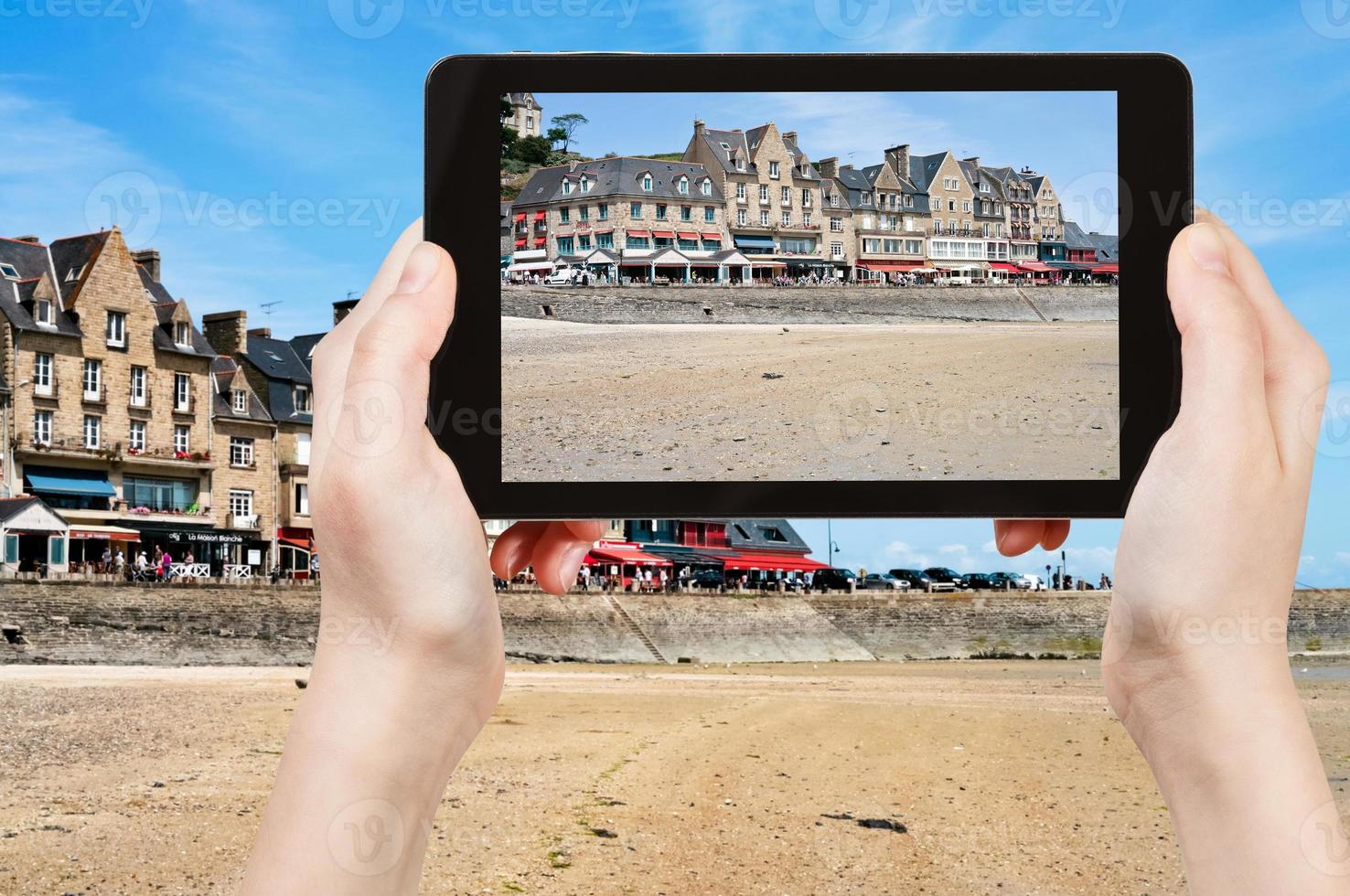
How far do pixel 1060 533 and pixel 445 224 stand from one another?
1.82 m

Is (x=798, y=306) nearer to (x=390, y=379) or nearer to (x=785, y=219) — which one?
(x=785, y=219)

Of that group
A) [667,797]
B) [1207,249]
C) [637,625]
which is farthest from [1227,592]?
[637,625]

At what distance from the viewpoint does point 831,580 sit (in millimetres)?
58844

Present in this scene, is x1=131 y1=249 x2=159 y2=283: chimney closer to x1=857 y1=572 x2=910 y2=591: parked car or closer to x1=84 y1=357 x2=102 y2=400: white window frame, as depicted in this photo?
x1=84 y1=357 x2=102 y2=400: white window frame

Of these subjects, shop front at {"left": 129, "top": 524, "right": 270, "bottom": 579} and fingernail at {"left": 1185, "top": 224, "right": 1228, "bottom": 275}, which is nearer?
fingernail at {"left": 1185, "top": 224, "right": 1228, "bottom": 275}

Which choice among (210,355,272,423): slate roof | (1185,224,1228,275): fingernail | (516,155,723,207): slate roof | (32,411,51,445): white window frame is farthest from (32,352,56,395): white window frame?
(1185,224,1228,275): fingernail

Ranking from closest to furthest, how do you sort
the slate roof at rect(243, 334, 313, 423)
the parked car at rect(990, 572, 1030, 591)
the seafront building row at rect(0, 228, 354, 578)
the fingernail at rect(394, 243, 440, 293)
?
the fingernail at rect(394, 243, 440, 293) < the seafront building row at rect(0, 228, 354, 578) < the slate roof at rect(243, 334, 313, 423) < the parked car at rect(990, 572, 1030, 591)

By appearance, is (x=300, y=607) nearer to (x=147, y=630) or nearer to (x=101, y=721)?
(x=147, y=630)

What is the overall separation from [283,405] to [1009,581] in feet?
127

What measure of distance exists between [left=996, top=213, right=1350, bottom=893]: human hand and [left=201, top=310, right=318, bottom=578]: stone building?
52.0 m

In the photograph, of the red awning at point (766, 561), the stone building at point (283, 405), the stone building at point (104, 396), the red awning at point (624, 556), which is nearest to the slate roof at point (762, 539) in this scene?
the red awning at point (766, 561)

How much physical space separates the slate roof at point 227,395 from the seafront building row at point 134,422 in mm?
61

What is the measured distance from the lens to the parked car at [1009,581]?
59.4 meters

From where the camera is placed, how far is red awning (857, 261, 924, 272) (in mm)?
4453
